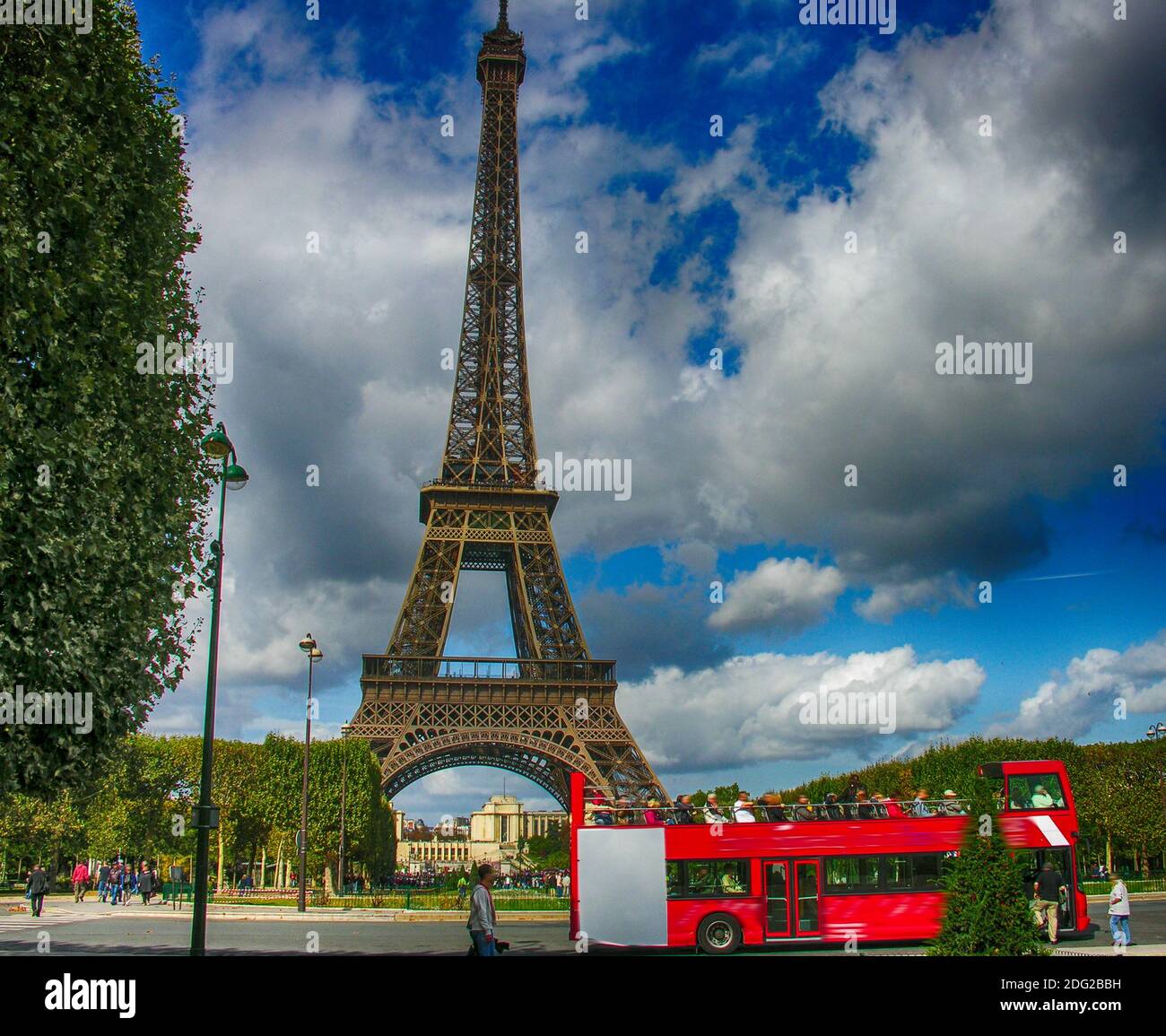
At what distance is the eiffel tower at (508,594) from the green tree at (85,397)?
46.6 m

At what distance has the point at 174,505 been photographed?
17.2 m

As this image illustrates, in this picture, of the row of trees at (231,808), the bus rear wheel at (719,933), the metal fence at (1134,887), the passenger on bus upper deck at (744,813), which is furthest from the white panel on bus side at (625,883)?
the metal fence at (1134,887)

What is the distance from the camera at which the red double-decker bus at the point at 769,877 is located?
76.1 feet

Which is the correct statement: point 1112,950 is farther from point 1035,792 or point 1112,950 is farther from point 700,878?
point 700,878

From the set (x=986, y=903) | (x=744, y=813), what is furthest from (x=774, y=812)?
(x=986, y=903)

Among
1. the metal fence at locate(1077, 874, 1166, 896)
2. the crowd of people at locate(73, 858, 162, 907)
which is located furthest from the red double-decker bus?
the metal fence at locate(1077, 874, 1166, 896)

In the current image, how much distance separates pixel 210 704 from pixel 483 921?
7502 millimetres

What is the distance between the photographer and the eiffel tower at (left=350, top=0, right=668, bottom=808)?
209 feet

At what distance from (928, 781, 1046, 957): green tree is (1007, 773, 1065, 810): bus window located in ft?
41.8

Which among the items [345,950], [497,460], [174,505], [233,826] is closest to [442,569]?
[497,460]

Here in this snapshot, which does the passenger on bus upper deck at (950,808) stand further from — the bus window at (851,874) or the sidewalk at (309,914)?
the sidewalk at (309,914)

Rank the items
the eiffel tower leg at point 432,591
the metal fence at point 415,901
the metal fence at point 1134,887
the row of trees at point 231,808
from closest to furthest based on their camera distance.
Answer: the metal fence at point 415,901 → the metal fence at point 1134,887 → the row of trees at point 231,808 → the eiffel tower leg at point 432,591

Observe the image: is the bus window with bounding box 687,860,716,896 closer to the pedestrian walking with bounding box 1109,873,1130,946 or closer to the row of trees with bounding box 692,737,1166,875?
the pedestrian walking with bounding box 1109,873,1130,946
